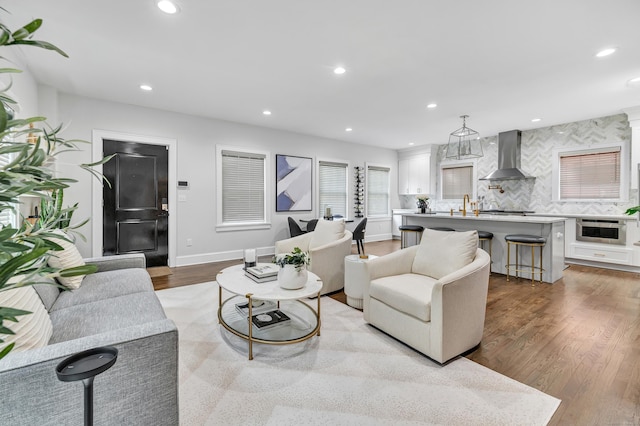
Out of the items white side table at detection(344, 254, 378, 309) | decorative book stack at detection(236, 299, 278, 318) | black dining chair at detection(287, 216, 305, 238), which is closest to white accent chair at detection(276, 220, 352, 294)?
white side table at detection(344, 254, 378, 309)

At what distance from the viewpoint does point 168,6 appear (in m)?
2.33

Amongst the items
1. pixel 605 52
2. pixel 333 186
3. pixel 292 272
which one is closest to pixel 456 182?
pixel 333 186

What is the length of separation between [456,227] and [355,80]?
3020 mm

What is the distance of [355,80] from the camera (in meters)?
3.74

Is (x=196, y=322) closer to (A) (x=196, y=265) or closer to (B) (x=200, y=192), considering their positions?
(A) (x=196, y=265)

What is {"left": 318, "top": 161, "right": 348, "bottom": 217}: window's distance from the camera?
23.1 ft

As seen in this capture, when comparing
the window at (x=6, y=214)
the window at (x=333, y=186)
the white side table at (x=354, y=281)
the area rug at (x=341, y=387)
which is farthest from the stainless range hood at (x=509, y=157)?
the window at (x=6, y=214)

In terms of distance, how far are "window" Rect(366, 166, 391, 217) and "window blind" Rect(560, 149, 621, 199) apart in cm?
386

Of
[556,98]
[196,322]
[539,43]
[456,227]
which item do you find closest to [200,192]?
[196,322]

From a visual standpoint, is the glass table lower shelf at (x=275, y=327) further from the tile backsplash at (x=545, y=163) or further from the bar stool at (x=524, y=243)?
the tile backsplash at (x=545, y=163)

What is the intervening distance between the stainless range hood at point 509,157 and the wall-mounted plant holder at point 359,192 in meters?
2.89

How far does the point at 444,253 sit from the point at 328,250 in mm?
1360

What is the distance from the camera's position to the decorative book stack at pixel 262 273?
2.58 m

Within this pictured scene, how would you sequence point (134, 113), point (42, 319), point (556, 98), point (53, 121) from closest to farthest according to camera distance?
point (42, 319) → point (53, 121) → point (556, 98) → point (134, 113)
